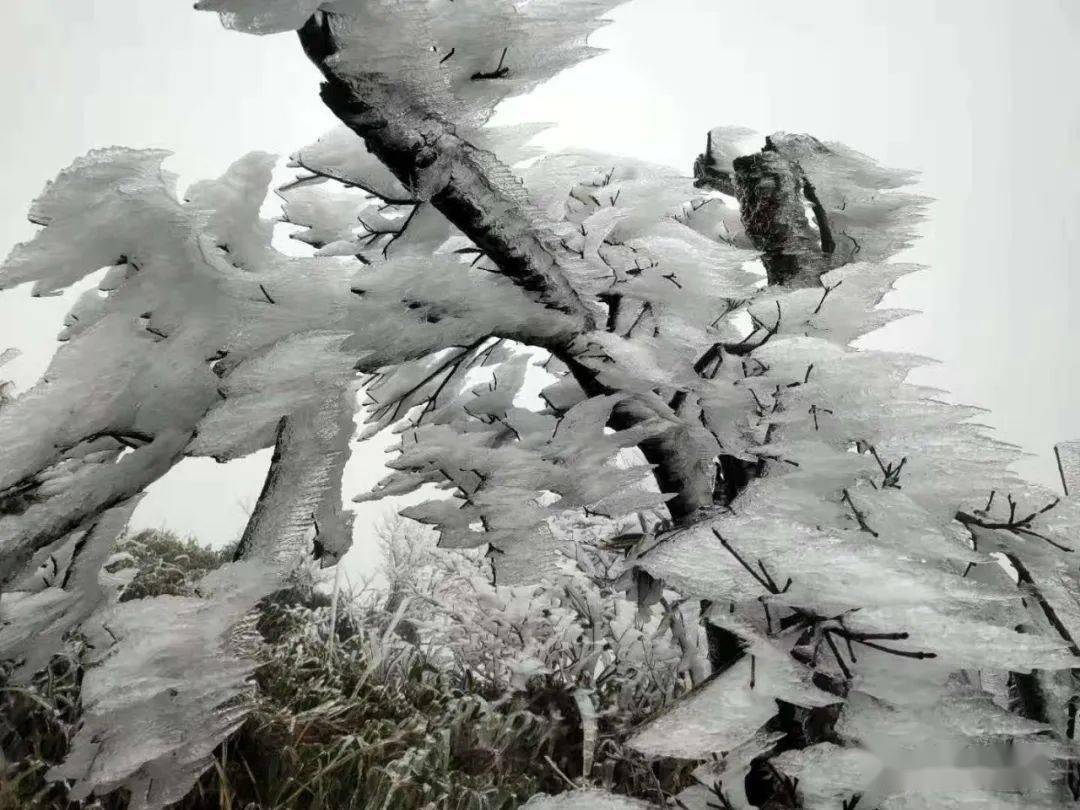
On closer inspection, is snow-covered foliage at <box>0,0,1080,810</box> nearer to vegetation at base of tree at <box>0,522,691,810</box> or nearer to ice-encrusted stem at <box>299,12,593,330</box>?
ice-encrusted stem at <box>299,12,593,330</box>

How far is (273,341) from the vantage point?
0.65 m

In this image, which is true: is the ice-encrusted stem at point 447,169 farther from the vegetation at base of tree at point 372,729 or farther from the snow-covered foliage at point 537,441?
the vegetation at base of tree at point 372,729

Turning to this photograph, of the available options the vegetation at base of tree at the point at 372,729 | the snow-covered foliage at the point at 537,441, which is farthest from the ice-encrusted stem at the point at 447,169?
the vegetation at base of tree at the point at 372,729

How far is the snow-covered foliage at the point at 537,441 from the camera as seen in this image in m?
0.51

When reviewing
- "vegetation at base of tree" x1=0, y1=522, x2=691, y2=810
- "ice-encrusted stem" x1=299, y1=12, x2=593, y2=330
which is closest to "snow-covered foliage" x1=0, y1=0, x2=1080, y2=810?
"ice-encrusted stem" x1=299, y1=12, x2=593, y2=330

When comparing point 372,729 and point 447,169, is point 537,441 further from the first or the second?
point 372,729

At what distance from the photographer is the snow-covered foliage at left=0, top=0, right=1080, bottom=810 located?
0.51 meters

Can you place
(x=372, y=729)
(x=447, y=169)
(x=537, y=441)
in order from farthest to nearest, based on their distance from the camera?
(x=372, y=729)
(x=537, y=441)
(x=447, y=169)

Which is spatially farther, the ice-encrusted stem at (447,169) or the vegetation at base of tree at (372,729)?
the vegetation at base of tree at (372,729)

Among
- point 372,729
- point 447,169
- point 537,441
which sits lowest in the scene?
point 372,729

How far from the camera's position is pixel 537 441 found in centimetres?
92

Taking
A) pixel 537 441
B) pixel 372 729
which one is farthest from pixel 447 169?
pixel 372 729

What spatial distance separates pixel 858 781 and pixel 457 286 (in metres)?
0.57

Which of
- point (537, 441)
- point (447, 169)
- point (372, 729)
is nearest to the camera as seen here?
point (447, 169)
